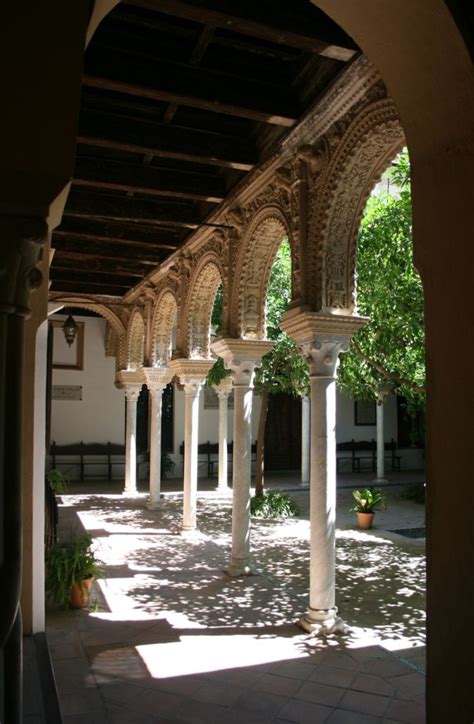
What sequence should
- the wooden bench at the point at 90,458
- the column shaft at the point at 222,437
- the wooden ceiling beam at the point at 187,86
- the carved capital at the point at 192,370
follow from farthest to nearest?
1. the wooden bench at the point at 90,458
2. the column shaft at the point at 222,437
3. the carved capital at the point at 192,370
4. the wooden ceiling beam at the point at 187,86

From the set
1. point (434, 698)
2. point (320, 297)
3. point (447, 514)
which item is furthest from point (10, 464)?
point (320, 297)

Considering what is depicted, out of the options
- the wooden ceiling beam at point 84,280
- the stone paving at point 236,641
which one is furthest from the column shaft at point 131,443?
the stone paving at point 236,641

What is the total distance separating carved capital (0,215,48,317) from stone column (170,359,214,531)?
27.5ft

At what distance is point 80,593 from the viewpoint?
6027 mm

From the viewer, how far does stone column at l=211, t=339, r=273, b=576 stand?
25.1 ft

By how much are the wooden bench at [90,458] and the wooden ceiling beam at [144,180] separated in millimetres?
11981

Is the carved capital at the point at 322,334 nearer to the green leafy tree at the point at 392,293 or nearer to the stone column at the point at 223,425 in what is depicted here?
the green leafy tree at the point at 392,293

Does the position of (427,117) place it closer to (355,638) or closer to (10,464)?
(10,464)

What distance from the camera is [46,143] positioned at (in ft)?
5.48

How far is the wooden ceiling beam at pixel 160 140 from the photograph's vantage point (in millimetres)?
5555

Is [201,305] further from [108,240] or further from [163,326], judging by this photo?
[163,326]

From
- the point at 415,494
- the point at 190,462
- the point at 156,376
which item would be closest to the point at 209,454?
the point at 415,494

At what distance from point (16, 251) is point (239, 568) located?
6.57 m

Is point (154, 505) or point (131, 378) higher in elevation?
point (131, 378)
